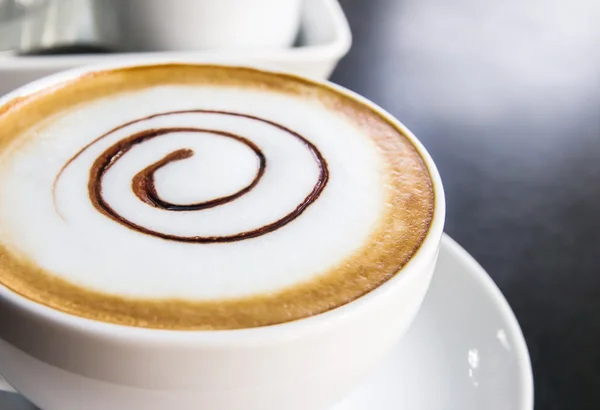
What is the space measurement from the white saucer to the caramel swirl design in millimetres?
203

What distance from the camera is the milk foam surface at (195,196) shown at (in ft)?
1.52

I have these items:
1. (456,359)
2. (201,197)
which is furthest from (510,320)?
(201,197)

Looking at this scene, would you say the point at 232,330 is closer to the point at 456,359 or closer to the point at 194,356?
the point at 194,356

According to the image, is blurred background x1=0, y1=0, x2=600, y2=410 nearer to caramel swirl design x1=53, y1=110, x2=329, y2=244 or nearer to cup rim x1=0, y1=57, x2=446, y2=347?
caramel swirl design x1=53, y1=110, x2=329, y2=244

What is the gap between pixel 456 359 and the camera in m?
0.66

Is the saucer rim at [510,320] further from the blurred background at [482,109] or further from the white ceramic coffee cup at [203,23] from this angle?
the white ceramic coffee cup at [203,23]

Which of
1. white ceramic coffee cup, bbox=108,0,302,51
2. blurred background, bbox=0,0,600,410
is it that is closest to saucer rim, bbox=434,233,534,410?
blurred background, bbox=0,0,600,410

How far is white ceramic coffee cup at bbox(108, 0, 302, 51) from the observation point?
921 millimetres

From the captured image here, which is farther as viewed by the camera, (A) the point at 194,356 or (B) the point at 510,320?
(B) the point at 510,320

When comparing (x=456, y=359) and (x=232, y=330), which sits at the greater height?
(x=232, y=330)

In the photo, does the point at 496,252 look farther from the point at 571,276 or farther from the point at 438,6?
the point at 438,6

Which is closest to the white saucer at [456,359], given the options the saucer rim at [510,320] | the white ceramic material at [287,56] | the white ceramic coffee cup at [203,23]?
the saucer rim at [510,320]

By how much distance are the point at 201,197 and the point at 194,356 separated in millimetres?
153

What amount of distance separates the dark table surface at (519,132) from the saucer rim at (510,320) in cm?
14
